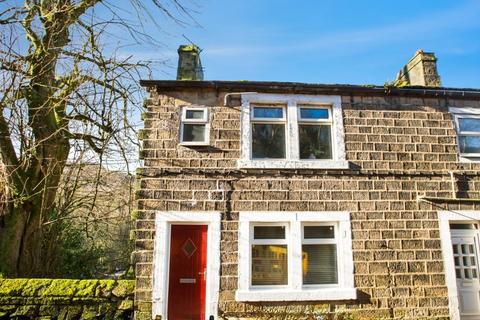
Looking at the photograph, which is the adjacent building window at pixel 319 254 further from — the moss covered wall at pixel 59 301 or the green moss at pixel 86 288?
the green moss at pixel 86 288

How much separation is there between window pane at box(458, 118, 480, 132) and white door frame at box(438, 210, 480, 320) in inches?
82.1

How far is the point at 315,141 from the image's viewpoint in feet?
25.1

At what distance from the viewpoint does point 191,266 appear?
686 cm

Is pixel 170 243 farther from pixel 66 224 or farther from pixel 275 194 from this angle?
pixel 66 224

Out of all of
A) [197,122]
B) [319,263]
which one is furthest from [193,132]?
[319,263]

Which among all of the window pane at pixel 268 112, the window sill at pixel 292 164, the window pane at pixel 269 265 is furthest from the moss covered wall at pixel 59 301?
the window pane at pixel 268 112

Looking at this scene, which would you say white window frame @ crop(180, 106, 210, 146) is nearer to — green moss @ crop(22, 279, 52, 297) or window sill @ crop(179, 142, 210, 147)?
window sill @ crop(179, 142, 210, 147)

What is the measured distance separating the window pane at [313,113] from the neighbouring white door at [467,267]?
155 inches

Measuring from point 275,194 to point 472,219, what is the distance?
4569mm

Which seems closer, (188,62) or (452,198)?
(452,198)

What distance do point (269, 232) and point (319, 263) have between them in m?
1.28

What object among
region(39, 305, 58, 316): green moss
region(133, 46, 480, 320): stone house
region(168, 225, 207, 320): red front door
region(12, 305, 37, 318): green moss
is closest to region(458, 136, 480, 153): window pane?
region(133, 46, 480, 320): stone house

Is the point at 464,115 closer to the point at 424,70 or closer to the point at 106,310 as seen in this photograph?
the point at 424,70

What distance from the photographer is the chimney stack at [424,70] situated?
8430 millimetres
